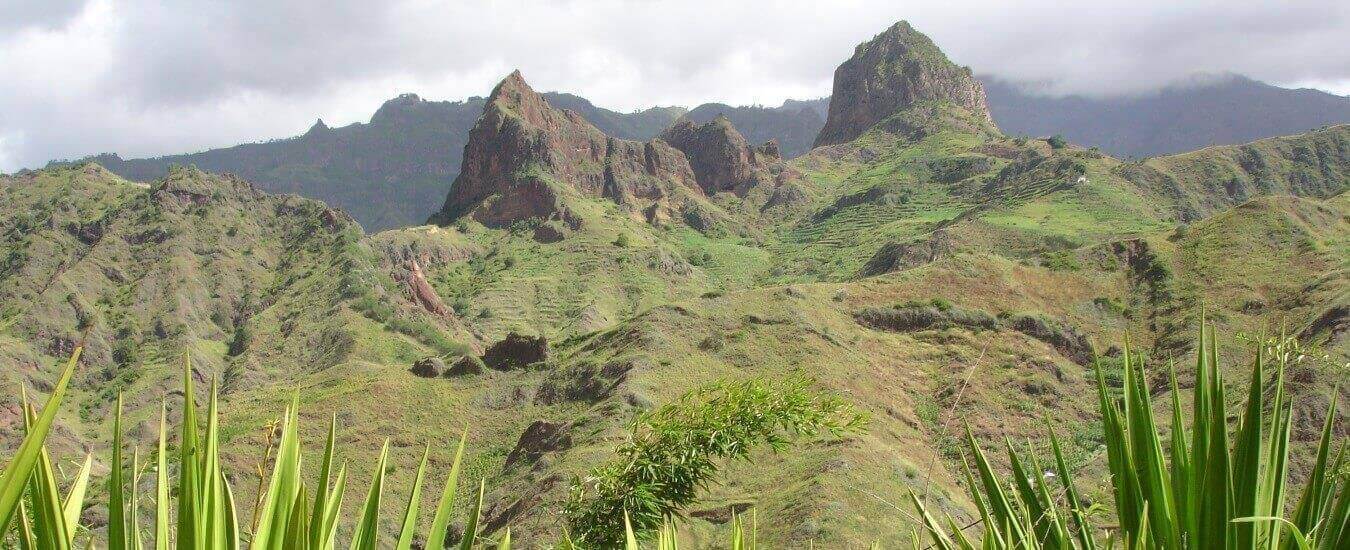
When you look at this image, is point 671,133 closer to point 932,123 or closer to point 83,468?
point 932,123

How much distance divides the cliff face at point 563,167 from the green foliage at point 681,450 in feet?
314

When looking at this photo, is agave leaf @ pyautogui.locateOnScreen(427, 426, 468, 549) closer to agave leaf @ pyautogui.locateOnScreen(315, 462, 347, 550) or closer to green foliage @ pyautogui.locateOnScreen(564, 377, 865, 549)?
agave leaf @ pyautogui.locateOnScreen(315, 462, 347, 550)

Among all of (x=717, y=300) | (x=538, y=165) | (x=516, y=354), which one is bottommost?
(x=516, y=354)

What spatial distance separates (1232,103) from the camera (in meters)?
192

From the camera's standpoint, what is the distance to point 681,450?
6328 mm

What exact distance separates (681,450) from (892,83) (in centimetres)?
14857

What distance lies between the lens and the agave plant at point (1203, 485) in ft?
7.74

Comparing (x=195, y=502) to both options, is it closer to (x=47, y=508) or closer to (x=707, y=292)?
(x=47, y=508)

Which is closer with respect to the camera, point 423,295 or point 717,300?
point 717,300

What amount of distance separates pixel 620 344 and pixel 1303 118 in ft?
625

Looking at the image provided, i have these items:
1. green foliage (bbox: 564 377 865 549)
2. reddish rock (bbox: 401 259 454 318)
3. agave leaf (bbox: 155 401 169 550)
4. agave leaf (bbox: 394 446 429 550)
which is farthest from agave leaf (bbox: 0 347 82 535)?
reddish rock (bbox: 401 259 454 318)

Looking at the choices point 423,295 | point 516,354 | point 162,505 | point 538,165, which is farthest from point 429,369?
point 538,165

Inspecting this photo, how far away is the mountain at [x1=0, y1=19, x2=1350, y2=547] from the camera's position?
28.0 m

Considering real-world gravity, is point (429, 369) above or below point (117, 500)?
below
